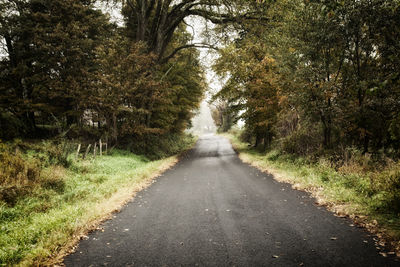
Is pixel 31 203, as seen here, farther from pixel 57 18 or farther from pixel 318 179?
pixel 57 18

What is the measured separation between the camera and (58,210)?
18.1 feet

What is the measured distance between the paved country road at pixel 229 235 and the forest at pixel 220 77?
4.14 feet

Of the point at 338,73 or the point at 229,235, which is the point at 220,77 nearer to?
the point at 338,73

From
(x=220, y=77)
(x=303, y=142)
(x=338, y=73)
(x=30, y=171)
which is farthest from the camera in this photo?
(x=220, y=77)

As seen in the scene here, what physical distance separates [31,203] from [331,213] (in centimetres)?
759

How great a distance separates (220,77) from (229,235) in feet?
57.5

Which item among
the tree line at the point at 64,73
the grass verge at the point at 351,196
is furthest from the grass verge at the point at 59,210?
the grass verge at the point at 351,196

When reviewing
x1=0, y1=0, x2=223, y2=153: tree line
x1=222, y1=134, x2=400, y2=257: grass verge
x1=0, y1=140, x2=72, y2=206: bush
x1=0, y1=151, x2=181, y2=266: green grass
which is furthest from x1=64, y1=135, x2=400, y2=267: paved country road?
x1=0, y1=0, x2=223, y2=153: tree line

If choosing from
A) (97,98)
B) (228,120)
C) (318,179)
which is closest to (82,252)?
(318,179)

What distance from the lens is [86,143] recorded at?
13.4m

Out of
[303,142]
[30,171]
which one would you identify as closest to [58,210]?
[30,171]

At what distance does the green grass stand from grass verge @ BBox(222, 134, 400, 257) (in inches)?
220

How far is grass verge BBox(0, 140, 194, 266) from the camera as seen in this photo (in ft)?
12.4

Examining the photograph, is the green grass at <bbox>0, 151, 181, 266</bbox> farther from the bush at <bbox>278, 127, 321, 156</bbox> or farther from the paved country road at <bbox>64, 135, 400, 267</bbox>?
the bush at <bbox>278, 127, 321, 156</bbox>
